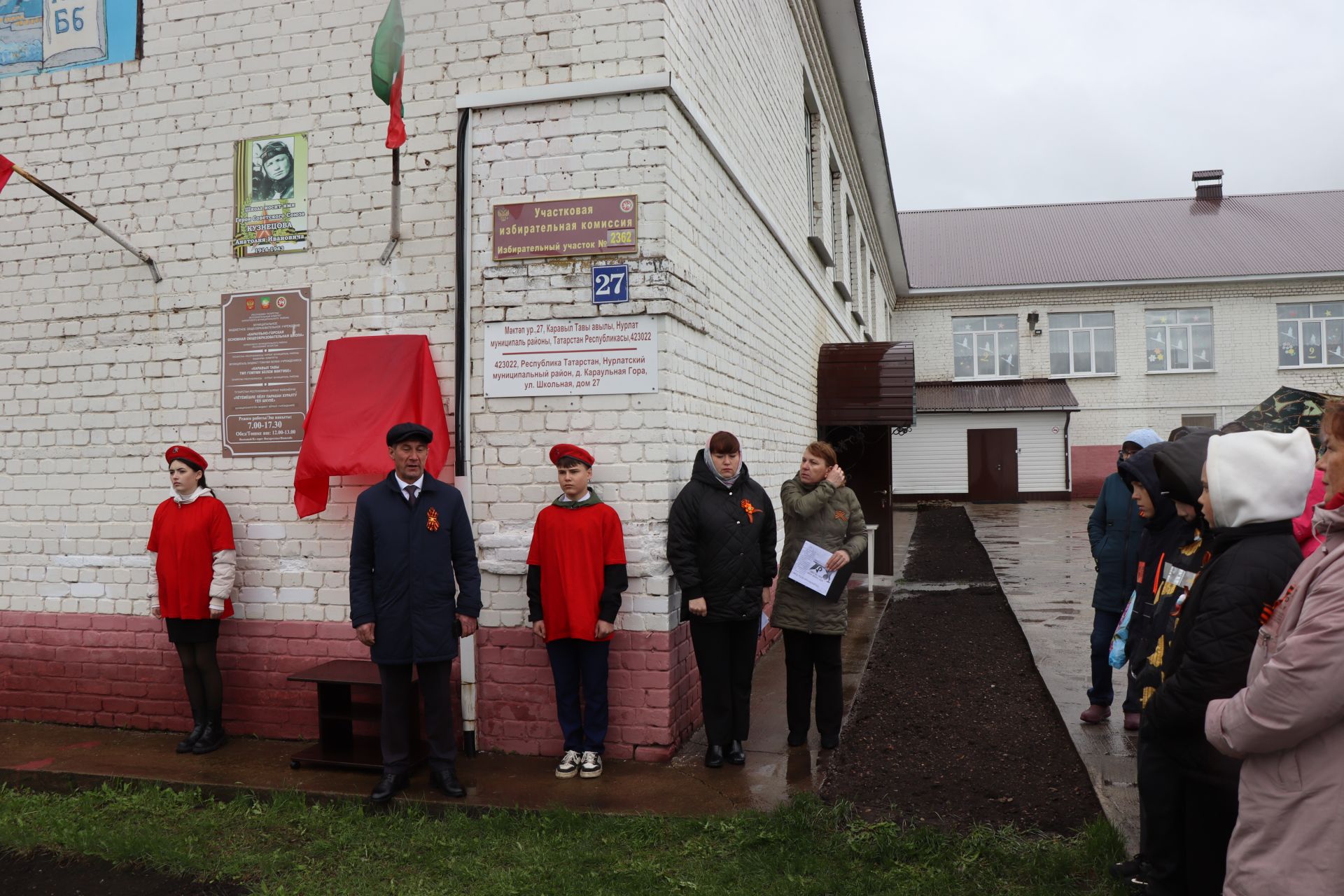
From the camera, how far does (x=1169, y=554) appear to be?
11.6ft

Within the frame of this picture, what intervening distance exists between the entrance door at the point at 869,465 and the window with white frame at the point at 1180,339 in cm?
2020

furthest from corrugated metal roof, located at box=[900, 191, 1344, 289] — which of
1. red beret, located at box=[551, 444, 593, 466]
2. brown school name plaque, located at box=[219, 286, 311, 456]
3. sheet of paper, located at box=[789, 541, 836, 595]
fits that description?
red beret, located at box=[551, 444, 593, 466]

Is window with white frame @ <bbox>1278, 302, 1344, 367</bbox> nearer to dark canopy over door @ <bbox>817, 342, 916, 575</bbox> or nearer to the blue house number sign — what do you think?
dark canopy over door @ <bbox>817, 342, 916, 575</bbox>

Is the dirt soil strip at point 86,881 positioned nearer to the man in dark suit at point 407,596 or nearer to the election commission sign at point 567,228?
the man in dark suit at point 407,596

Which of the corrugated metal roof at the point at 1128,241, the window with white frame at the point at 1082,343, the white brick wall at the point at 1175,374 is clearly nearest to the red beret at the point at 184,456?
the white brick wall at the point at 1175,374

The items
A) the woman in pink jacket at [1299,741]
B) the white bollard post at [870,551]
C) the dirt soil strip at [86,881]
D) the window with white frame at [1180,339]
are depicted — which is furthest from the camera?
the window with white frame at [1180,339]

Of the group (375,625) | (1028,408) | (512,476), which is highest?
(1028,408)

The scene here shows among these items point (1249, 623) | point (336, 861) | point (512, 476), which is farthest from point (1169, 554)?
point (336, 861)

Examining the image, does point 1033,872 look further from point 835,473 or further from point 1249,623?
point 835,473

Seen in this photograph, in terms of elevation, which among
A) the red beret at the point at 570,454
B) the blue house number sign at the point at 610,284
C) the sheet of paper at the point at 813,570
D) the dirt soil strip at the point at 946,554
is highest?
the blue house number sign at the point at 610,284

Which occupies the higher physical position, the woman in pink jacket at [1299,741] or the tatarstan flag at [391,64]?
the tatarstan flag at [391,64]

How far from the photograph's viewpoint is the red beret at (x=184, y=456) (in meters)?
5.27

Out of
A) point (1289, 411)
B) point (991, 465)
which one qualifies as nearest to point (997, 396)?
point (991, 465)

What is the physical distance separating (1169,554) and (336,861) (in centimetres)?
355
